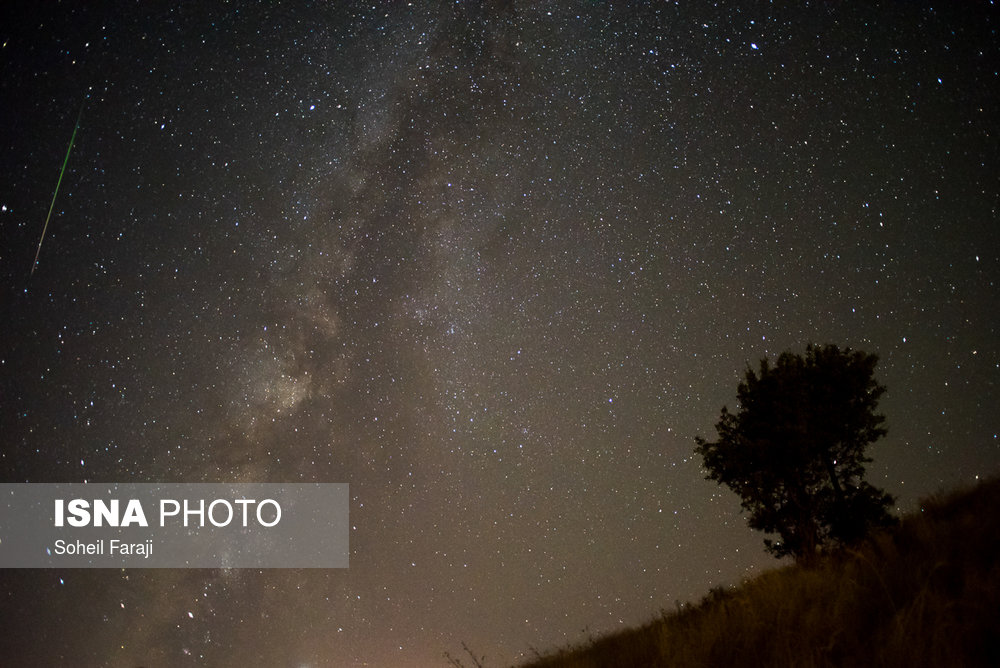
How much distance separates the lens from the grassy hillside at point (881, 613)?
101 inches

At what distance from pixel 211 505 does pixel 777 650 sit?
25870 mm

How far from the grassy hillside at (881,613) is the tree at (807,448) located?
934 centimetres

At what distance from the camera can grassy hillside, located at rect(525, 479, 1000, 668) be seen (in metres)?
2.56

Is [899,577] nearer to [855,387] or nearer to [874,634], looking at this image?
[874,634]

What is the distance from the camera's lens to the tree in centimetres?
1335

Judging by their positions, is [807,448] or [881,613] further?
[807,448]

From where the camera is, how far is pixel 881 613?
3047 millimetres

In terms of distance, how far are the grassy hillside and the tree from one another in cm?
934

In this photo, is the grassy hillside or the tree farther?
the tree

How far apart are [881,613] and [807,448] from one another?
1140cm

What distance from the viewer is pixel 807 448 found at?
43.0ft

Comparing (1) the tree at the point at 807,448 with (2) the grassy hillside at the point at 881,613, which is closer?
(2) the grassy hillside at the point at 881,613

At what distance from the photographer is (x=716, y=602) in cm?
600

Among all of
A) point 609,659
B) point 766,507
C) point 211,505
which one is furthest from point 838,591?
point 211,505
